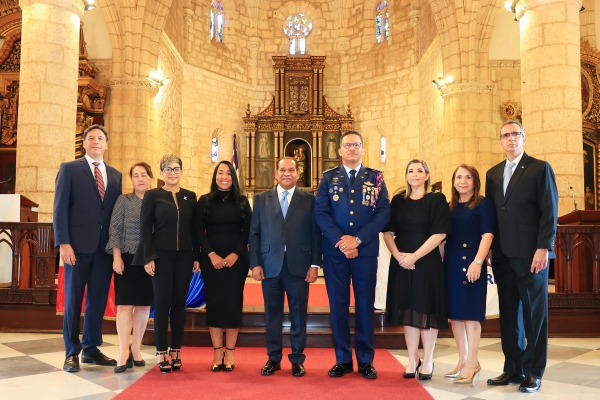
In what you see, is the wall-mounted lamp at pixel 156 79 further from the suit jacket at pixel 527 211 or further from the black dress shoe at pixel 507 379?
the black dress shoe at pixel 507 379

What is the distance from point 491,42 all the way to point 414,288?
9758mm

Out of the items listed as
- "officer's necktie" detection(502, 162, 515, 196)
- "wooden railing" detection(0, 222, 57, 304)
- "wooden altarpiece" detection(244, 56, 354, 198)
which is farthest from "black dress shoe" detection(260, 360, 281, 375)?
"wooden altarpiece" detection(244, 56, 354, 198)

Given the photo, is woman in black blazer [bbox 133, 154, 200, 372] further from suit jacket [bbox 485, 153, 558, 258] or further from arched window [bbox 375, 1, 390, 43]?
arched window [bbox 375, 1, 390, 43]

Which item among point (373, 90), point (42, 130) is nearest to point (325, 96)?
point (373, 90)

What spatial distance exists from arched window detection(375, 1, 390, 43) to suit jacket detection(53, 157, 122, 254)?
559 inches

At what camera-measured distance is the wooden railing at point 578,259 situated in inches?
222

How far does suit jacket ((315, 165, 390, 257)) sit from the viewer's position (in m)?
3.73

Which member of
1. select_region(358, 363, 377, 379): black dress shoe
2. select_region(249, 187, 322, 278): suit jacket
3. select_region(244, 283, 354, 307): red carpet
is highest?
select_region(249, 187, 322, 278): suit jacket

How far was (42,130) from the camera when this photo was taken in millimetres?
7242

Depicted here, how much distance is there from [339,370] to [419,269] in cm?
89

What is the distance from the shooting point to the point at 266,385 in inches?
137

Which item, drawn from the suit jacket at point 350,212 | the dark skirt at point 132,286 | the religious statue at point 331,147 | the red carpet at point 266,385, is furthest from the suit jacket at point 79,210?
the religious statue at point 331,147

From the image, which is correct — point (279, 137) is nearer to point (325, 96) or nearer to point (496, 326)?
point (325, 96)

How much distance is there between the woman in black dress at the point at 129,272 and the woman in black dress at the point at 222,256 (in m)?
0.48
